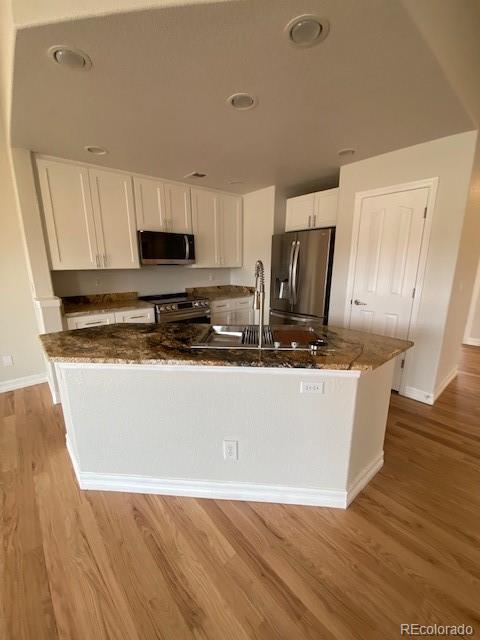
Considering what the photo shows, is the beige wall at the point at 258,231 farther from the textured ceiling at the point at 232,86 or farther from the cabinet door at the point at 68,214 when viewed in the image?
the cabinet door at the point at 68,214

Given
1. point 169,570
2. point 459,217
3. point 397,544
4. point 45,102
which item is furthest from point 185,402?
point 459,217

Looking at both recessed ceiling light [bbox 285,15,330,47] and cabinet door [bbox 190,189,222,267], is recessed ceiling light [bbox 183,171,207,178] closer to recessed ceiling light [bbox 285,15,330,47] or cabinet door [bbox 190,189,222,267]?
cabinet door [bbox 190,189,222,267]

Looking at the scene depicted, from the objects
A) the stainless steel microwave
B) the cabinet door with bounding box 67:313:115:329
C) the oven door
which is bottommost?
the oven door

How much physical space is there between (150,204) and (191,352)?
8.96 feet

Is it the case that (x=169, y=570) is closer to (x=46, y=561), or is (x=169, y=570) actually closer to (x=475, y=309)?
(x=46, y=561)

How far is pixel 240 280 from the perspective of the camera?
15.7 feet

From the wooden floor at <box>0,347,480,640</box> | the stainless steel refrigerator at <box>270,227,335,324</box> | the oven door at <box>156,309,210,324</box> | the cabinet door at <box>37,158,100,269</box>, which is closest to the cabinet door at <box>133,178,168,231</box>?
the cabinet door at <box>37,158,100,269</box>

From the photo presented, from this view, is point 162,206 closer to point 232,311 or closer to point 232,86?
point 232,311

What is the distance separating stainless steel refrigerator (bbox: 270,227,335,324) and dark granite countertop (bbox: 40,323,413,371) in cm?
162

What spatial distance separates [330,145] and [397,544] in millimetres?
2956

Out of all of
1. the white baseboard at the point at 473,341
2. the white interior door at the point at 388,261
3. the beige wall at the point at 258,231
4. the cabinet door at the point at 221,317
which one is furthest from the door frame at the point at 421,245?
the white baseboard at the point at 473,341

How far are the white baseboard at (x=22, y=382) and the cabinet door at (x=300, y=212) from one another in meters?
3.77

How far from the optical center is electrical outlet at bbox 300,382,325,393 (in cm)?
146

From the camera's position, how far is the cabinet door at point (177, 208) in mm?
3639
